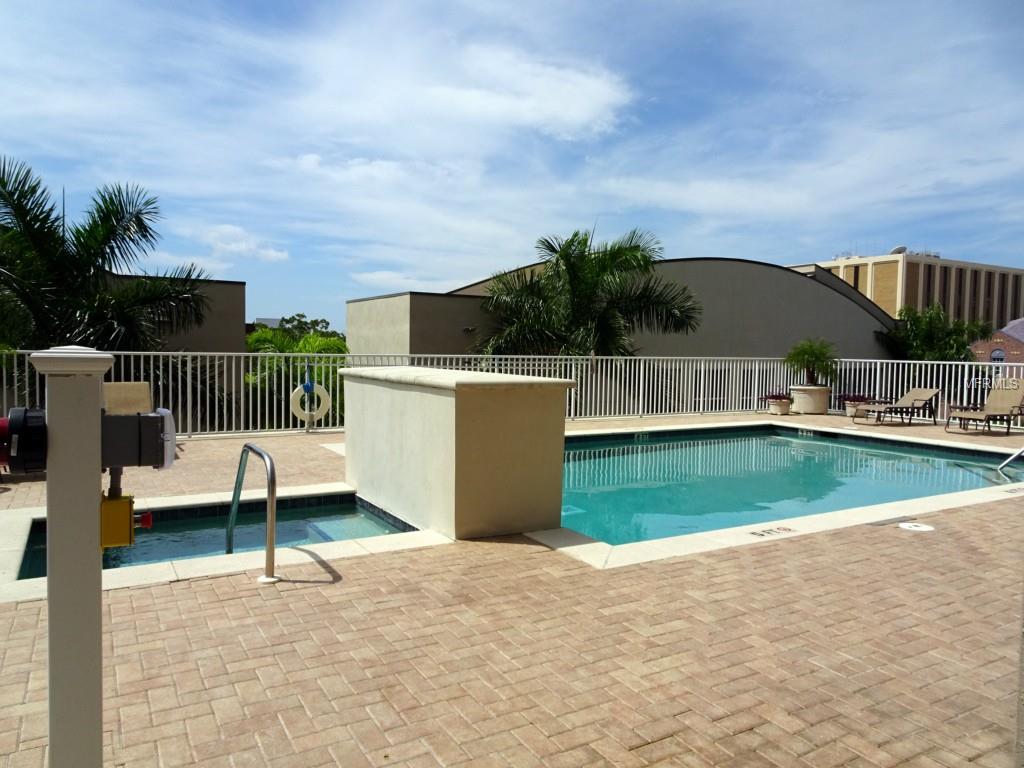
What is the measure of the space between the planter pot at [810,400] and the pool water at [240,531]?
39.1 ft

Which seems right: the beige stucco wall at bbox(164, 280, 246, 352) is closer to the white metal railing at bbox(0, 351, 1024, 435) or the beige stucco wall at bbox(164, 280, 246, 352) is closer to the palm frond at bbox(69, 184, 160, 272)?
the white metal railing at bbox(0, 351, 1024, 435)

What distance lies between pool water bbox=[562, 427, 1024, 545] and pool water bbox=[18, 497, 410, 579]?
2030 mm

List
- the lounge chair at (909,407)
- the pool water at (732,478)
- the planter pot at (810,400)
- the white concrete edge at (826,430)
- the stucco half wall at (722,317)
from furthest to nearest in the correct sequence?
the stucco half wall at (722,317)
the planter pot at (810,400)
the lounge chair at (909,407)
the white concrete edge at (826,430)
the pool water at (732,478)

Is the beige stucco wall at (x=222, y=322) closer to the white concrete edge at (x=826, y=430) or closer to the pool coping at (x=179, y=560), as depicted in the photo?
the white concrete edge at (x=826, y=430)

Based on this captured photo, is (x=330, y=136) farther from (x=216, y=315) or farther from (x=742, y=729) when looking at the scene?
(x=742, y=729)

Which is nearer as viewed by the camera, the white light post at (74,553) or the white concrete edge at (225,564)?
the white light post at (74,553)

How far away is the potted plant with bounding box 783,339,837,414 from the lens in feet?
52.2

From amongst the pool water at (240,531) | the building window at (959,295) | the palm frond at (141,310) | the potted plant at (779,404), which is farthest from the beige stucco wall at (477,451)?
the building window at (959,295)

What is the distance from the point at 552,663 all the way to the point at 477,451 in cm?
210

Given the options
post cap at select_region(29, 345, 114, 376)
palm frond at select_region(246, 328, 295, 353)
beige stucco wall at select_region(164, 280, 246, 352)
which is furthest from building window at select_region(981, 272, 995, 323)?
post cap at select_region(29, 345, 114, 376)

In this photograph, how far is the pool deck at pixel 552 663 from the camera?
2.55 metres

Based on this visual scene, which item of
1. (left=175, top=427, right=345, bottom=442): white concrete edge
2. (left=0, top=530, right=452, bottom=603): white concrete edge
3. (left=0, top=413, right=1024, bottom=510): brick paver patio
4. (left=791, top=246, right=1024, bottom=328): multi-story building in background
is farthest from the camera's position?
(left=791, top=246, right=1024, bottom=328): multi-story building in background

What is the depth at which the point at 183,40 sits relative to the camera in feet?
30.4

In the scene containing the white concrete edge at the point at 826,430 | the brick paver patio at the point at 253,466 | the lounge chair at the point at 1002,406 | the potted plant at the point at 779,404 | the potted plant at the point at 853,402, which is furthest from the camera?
the potted plant at the point at 779,404
